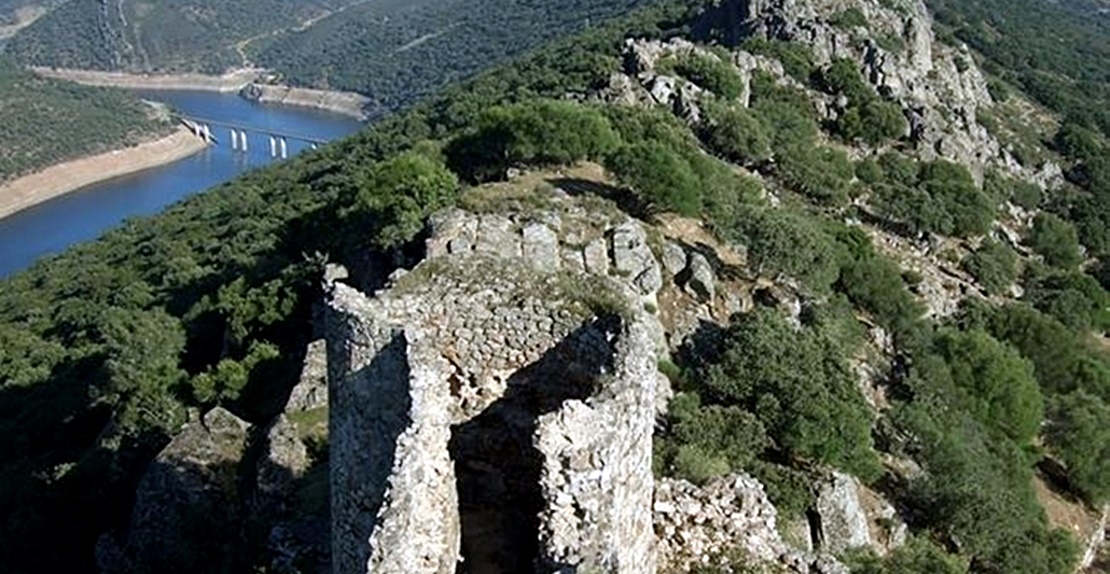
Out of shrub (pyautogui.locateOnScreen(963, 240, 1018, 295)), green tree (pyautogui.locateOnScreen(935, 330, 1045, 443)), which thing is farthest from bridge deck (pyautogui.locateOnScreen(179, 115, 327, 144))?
green tree (pyautogui.locateOnScreen(935, 330, 1045, 443))

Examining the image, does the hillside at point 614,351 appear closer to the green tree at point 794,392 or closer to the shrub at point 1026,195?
the green tree at point 794,392

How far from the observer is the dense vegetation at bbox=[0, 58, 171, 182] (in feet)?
362

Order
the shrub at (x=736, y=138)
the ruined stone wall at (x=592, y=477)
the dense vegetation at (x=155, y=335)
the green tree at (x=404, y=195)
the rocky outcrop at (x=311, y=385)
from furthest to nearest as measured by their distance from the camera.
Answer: the shrub at (x=736, y=138) < the green tree at (x=404, y=195) < the dense vegetation at (x=155, y=335) < the rocky outcrop at (x=311, y=385) < the ruined stone wall at (x=592, y=477)

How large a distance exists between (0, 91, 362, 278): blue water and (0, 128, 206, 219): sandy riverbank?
49.1 inches

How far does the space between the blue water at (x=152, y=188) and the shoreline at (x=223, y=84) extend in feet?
11.1

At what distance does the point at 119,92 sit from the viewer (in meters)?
143

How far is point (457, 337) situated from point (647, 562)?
7.88 feet

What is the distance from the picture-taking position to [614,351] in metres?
8.68

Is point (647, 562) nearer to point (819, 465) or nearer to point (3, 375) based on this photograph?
point (819, 465)

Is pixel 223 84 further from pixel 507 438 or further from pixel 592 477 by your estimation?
pixel 592 477

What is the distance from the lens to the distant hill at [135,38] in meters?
173

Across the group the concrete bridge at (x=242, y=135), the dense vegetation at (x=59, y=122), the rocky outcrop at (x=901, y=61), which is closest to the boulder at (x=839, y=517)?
the rocky outcrop at (x=901, y=61)

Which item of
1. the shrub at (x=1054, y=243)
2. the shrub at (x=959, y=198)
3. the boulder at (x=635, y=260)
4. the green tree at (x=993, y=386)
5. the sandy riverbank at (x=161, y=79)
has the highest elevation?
the boulder at (x=635, y=260)

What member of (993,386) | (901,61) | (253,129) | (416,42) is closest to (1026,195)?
(901,61)
